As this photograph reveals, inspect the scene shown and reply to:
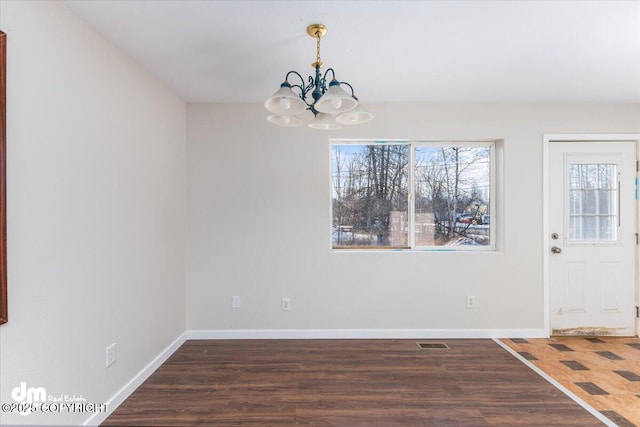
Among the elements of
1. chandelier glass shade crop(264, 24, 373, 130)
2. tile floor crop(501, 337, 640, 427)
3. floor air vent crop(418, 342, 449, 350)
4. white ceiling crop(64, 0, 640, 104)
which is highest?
white ceiling crop(64, 0, 640, 104)

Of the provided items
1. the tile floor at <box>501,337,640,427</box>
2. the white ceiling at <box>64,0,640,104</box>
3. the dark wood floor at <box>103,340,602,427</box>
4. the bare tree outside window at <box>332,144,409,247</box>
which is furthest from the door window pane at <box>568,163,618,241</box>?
the bare tree outside window at <box>332,144,409,247</box>

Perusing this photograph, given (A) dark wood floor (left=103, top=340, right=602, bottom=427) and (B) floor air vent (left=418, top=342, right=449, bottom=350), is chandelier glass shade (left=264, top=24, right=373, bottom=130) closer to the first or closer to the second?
(A) dark wood floor (left=103, top=340, right=602, bottom=427)

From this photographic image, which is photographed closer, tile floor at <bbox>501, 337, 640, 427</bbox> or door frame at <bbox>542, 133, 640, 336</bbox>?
tile floor at <bbox>501, 337, 640, 427</bbox>

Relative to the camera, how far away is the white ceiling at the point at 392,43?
1.72 meters

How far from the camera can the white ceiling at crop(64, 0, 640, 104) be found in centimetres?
172

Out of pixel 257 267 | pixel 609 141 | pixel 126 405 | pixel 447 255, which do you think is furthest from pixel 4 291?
pixel 609 141

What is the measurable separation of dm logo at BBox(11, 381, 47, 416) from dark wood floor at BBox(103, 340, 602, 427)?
22.7 inches

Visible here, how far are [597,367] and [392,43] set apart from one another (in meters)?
3.07

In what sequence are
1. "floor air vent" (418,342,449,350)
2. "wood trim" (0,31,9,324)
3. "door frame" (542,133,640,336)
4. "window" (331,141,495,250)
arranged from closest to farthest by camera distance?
"wood trim" (0,31,9,324) → "floor air vent" (418,342,449,350) → "door frame" (542,133,640,336) → "window" (331,141,495,250)

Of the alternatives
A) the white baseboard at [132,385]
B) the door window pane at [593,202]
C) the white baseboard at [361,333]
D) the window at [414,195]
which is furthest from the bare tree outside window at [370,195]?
the white baseboard at [132,385]

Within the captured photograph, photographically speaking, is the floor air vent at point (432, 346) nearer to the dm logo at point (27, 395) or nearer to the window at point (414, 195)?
the window at point (414, 195)

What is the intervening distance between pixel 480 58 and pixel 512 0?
24.5 inches

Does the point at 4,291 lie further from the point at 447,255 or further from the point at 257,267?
the point at 447,255

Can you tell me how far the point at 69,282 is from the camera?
1691 millimetres
